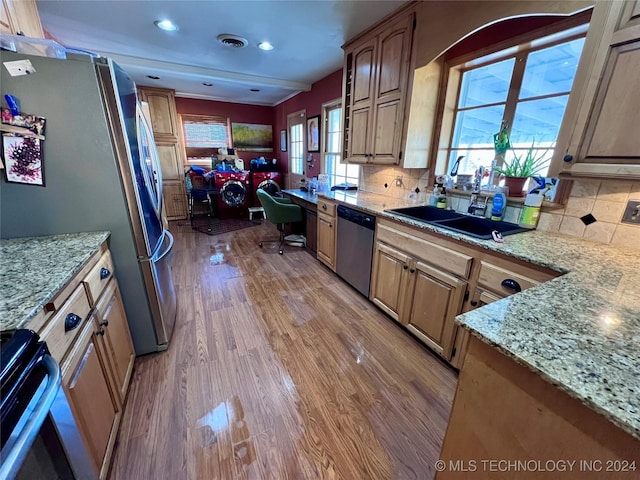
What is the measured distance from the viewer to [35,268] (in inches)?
38.9

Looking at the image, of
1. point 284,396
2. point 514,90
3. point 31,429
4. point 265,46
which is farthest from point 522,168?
point 265,46

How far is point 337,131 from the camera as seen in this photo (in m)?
3.83

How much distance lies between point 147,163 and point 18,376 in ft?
4.69

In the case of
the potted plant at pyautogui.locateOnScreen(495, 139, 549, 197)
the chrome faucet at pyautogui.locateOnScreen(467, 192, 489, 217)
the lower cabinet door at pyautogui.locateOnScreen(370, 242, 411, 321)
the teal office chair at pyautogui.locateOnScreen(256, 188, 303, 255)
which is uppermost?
the potted plant at pyautogui.locateOnScreen(495, 139, 549, 197)

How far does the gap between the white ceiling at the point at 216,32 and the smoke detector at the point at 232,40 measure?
55mm

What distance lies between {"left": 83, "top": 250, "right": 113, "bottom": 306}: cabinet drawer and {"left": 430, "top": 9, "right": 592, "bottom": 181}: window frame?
2232 mm

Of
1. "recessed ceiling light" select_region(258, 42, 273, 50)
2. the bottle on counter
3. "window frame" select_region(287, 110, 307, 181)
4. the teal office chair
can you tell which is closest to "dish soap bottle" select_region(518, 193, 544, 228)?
the bottle on counter

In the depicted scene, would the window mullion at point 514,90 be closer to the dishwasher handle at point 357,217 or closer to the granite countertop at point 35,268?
the dishwasher handle at point 357,217

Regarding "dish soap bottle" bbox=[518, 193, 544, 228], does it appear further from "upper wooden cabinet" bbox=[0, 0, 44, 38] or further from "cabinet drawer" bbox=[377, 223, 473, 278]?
"upper wooden cabinet" bbox=[0, 0, 44, 38]

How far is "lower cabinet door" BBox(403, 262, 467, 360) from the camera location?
5.29 feet

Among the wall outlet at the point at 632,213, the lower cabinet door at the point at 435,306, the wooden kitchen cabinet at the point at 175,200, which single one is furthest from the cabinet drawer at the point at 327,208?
the wooden kitchen cabinet at the point at 175,200

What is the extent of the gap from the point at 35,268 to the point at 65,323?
0.91 ft

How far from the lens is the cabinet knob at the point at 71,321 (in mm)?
917

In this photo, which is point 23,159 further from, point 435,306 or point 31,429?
point 435,306
